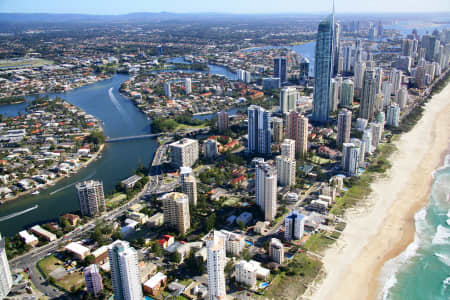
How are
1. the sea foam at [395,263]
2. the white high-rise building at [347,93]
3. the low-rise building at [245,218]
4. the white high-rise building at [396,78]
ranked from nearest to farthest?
1. the sea foam at [395,263]
2. the low-rise building at [245,218]
3. the white high-rise building at [347,93]
4. the white high-rise building at [396,78]

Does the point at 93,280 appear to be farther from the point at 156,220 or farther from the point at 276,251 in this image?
the point at 276,251

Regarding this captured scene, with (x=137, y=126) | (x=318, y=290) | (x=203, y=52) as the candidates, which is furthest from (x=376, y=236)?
(x=203, y=52)

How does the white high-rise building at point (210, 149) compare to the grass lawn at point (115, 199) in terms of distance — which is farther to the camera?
the white high-rise building at point (210, 149)

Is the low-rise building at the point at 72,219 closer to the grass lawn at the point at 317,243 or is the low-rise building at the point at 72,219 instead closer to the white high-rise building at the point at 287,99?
the grass lawn at the point at 317,243

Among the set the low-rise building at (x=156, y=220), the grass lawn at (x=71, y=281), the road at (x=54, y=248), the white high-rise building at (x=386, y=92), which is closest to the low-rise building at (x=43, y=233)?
the road at (x=54, y=248)

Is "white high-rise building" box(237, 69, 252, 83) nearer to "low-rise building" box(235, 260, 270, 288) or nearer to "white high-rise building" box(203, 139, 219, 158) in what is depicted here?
"white high-rise building" box(203, 139, 219, 158)

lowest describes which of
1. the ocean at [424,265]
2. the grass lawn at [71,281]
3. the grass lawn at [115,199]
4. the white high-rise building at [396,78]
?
the ocean at [424,265]

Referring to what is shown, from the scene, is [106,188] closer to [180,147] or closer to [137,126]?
[180,147]

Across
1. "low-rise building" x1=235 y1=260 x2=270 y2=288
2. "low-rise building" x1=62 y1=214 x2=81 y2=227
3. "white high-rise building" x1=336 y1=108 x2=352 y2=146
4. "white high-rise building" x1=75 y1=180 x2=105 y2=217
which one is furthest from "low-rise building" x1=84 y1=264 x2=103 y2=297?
"white high-rise building" x1=336 y1=108 x2=352 y2=146
